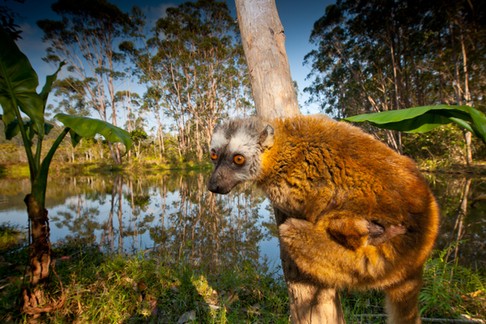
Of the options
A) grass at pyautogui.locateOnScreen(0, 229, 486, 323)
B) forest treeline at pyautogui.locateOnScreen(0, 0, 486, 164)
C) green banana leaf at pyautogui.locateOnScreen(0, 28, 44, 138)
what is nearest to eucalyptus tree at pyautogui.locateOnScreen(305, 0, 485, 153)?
forest treeline at pyautogui.locateOnScreen(0, 0, 486, 164)

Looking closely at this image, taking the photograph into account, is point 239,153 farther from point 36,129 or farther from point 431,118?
point 36,129

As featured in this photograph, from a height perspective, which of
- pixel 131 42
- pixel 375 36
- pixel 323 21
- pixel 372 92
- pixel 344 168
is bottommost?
pixel 344 168

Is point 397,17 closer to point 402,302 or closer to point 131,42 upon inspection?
point 402,302

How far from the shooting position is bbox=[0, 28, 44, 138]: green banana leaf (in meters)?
2.82

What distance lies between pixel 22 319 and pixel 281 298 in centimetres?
307

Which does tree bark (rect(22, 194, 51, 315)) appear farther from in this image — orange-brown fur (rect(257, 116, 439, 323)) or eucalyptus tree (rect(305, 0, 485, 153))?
eucalyptus tree (rect(305, 0, 485, 153))

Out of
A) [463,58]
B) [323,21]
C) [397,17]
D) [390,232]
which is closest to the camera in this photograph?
[390,232]

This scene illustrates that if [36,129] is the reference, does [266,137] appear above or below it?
below

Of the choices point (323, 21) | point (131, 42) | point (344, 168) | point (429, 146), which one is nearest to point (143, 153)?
point (131, 42)

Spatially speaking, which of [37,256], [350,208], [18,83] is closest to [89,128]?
[18,83]

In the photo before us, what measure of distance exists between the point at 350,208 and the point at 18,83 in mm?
3887

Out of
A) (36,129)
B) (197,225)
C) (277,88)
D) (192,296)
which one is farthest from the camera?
(197,225)

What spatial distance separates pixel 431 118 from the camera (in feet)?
5.32

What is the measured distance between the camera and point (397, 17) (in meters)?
17.5
